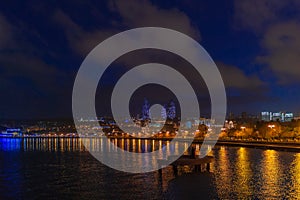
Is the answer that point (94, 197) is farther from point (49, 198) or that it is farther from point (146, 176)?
point (146, 176)

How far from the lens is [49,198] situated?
910 inches

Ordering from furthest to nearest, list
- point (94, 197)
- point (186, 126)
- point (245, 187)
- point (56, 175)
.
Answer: point (186, 126) < point (56, 175) < point (245, 187) < point (94, 197)

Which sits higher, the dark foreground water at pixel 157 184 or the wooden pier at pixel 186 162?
the wooden pier at pixel 186 162

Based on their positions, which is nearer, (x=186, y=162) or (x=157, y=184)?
(x=157, y=184)

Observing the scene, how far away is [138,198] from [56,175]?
43.8 feet

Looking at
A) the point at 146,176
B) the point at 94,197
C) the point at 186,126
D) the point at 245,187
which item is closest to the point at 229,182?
the point at 245,187

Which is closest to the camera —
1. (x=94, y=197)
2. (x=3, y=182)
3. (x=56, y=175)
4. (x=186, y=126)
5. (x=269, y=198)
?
(x=269, y=198)

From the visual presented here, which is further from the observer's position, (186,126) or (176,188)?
(186,126)

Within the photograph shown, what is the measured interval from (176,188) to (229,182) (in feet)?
13.7

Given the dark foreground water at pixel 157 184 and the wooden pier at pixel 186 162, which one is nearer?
the dark foreground water at pixel 157 184

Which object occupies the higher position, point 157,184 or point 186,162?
point 186,162

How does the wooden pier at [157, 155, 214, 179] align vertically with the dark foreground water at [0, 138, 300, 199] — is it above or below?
above

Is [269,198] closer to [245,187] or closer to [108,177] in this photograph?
[245,187]

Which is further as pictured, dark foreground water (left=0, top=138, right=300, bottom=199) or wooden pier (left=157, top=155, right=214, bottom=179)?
wooden pier (left=157, top=155, right=214, bottom=179)
